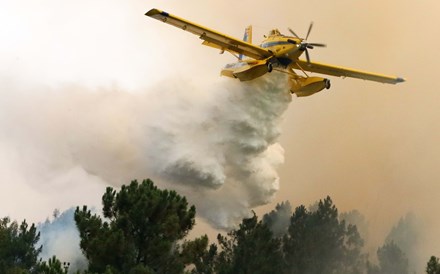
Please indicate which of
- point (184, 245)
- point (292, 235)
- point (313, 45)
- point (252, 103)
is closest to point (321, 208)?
point (292, 235)

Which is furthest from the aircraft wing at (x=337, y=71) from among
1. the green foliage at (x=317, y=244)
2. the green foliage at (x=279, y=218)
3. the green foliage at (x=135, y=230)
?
the green foliage at (x=279, y=218)

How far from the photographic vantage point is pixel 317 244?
6669cm

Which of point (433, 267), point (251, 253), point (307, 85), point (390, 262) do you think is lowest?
point (433, 267)

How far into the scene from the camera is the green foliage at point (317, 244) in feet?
198

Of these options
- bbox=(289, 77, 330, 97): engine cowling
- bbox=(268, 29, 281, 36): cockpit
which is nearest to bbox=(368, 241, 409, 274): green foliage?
bbox=(289, 77, 330, 97): engine cowling

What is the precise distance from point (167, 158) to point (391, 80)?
1886 cm

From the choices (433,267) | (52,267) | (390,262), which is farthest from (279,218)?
(52,267)

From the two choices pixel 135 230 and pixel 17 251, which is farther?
pixel 17 251

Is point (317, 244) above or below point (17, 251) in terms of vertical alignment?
above

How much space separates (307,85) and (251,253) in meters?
15.3

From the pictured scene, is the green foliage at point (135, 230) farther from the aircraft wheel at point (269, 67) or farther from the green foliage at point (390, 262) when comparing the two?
the green foliage at point (390, 262)

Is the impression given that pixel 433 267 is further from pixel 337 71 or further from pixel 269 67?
pixel 269 67

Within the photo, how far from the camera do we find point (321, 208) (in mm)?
72312

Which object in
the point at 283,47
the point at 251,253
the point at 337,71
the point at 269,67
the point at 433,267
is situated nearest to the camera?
the point at 269,67
